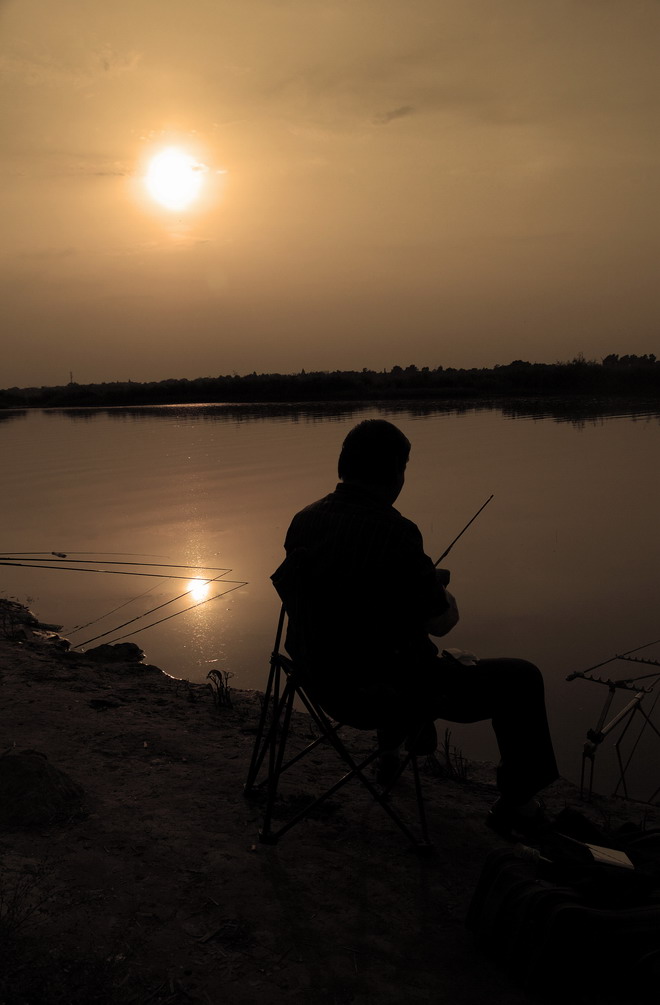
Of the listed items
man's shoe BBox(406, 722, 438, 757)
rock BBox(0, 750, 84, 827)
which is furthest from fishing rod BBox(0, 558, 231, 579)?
man's shoe BBox(406, 722, 438, 757)

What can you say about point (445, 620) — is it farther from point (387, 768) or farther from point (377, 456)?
point (387, 768)

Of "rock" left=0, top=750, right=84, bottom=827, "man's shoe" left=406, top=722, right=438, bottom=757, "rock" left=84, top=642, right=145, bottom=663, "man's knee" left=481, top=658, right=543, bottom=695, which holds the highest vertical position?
"man's knee" left=481, top=658, right=543, bottom=695

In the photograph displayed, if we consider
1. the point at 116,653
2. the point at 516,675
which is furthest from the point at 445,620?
the point at 116,653

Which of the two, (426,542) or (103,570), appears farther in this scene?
(426,542)

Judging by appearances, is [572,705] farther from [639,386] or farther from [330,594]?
[639,386]

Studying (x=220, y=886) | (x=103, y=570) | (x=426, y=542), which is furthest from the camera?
(x=426, y=542)

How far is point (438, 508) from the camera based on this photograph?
430 inches

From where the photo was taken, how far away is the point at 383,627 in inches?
103

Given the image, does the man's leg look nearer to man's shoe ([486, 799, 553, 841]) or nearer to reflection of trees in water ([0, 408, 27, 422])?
man's shoe ([486, 799, 553, 841])

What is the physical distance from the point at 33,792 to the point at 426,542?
6.16 m

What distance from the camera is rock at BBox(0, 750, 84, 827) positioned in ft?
9.39

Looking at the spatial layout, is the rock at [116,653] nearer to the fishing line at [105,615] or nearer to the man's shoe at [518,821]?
the fishing line at [105,615]

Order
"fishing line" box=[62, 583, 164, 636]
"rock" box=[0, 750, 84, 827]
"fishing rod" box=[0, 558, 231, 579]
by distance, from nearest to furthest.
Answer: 1. "rock" box=[0, 750, 84, 827]
2. "fishing line" box=[62, 583, 164, 636]
3. "fishing rod" box=[0, 558, 231, 579]

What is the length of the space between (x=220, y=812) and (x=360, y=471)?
1470 mm
